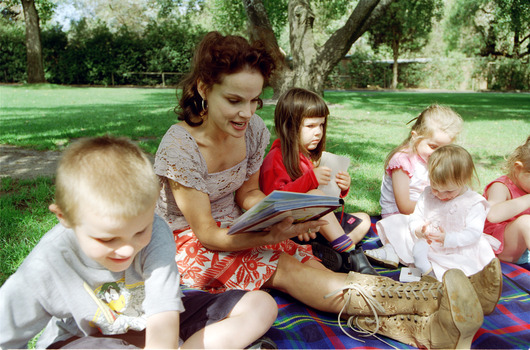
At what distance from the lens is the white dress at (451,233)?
8.37 ft

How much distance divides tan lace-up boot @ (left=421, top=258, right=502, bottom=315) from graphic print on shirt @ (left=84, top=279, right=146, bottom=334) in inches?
58.5

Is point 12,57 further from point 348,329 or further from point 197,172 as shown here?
point 348,329

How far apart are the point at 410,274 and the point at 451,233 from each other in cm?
37

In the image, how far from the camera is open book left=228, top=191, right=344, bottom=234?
162 cm

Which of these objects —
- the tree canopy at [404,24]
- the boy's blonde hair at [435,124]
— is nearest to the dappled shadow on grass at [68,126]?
the boy's blonde hair at [435,124]

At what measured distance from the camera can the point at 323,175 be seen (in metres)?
2.81

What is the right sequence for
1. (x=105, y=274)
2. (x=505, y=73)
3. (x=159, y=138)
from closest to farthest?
1. (x=105, y=274)
2. (x=159, y=138)
3. (x=505, y=73)

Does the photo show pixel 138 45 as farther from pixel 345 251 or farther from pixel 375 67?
pixel 345 251

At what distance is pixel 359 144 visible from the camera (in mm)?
6637

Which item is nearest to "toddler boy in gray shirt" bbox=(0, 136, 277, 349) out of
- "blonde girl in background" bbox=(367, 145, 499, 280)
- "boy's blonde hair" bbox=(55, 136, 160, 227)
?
"boy's blonde hair" bbox=(55, 136, 160, 227)

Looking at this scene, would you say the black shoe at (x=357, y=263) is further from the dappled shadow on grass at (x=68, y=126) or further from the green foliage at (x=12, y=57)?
the green foliage at (x=12, y=57)

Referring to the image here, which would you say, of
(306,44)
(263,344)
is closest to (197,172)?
(263,344)

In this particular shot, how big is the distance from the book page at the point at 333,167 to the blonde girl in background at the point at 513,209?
103 centimetres

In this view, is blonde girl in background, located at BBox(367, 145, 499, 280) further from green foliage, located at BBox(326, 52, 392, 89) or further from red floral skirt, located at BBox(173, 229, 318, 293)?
green foliage, located at BBox(326, 52, 392, 89)
